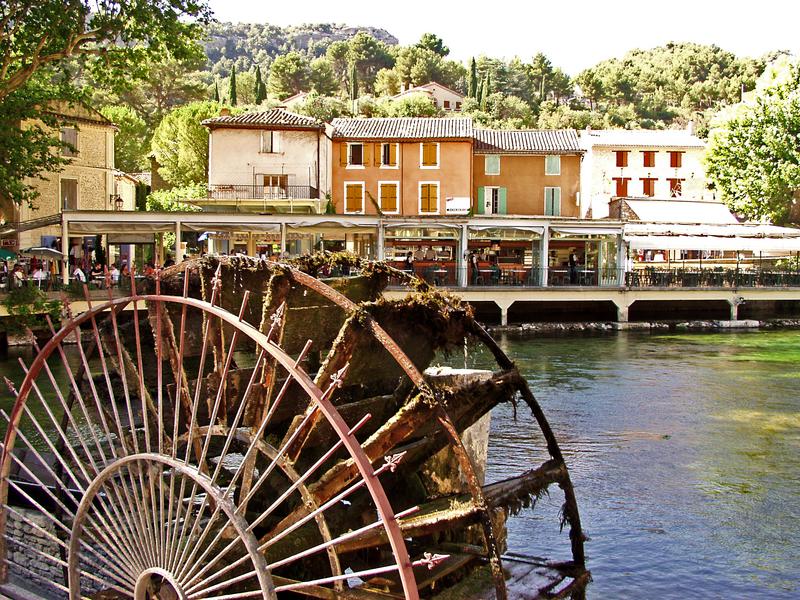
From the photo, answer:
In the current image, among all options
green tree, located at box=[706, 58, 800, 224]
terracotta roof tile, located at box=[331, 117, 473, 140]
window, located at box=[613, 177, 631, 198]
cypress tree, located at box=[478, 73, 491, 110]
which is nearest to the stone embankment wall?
terracotta roof tile, located at box=[331, 117, 473, 140]

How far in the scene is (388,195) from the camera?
52969 mm

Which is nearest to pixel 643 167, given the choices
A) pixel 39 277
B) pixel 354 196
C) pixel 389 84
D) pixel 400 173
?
pixel 400 173

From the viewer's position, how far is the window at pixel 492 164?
54.6 metres

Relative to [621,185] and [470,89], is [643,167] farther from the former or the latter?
[470,89]

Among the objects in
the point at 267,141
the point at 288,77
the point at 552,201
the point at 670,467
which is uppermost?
the point at 288,77

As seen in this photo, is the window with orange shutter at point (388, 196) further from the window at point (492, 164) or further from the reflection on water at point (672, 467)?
the reflection on water at point (672, 467)

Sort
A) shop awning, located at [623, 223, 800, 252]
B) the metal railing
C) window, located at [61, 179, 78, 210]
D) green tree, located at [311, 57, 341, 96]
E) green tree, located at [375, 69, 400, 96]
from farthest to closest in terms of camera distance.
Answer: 1. green tree, located at [375, 69, 400, 96]
2. green tree, located at [311, 57, 341, 96]
3. window, located at [61, 179, 78, 210]
4. shop awning, located at [623, 223, 800, 252]
5. the metal railing

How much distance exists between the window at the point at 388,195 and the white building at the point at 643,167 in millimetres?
14703

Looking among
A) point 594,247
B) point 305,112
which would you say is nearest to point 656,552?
point 594,247

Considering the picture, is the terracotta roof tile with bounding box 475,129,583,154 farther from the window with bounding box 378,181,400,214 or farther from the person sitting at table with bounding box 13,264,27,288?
the person sitting at table with bounding box 13,264,27,288

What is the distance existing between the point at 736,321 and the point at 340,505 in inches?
1323

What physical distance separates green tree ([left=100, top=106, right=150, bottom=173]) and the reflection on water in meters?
51.2

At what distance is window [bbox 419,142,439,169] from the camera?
2071 inches

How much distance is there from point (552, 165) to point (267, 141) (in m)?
17.0
